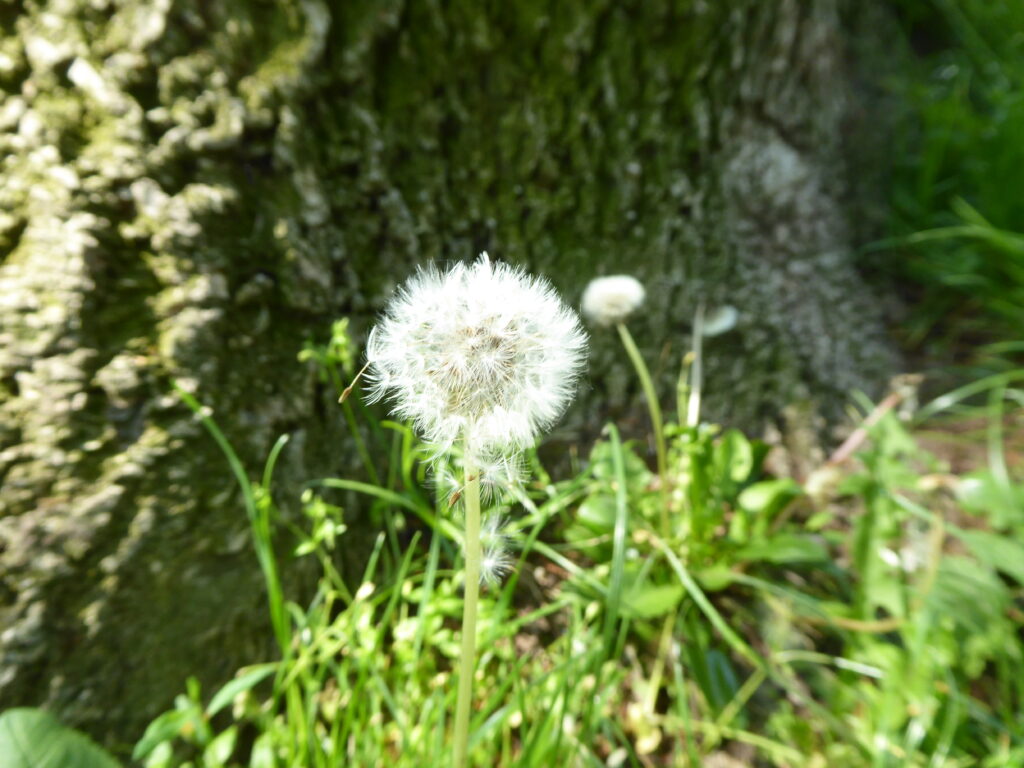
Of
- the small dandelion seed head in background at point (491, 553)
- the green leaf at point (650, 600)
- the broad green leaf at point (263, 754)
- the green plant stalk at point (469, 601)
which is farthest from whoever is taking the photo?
the green leaf at point (650, 600)

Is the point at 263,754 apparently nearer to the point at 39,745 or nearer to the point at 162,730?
the point at 162,730

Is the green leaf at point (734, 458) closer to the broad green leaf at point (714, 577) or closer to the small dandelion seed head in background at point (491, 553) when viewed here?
the broad green leaf at point (714, 577)

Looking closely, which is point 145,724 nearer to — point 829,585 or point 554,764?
point 554,764

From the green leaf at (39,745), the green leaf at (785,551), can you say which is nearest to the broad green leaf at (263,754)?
the green leaf at (39,745)

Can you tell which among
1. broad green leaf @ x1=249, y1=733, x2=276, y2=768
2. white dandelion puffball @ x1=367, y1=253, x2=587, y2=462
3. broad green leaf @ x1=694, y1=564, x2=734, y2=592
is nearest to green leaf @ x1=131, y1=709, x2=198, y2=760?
broad green leaf @ x1=249, y1=733, x2=276, y2=768

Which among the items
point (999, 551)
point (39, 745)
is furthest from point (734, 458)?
point (39, 745)

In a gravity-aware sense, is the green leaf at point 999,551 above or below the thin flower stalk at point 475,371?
below
